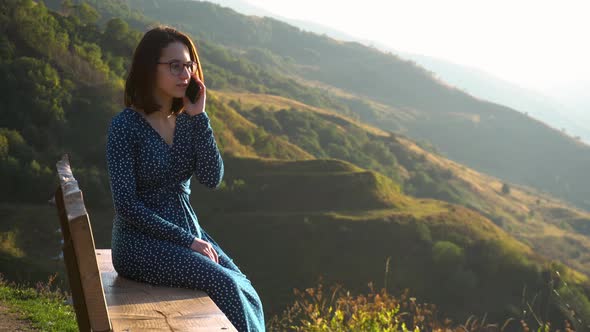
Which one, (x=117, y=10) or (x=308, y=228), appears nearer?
(x=308, y=228)

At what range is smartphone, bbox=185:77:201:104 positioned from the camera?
3775mm

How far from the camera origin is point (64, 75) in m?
56.3

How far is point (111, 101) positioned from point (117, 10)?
3943 inches

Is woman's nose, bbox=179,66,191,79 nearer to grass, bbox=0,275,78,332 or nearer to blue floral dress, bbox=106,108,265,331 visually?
blue floral dress, bbox=106,108,265,331

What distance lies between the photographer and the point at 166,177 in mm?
3611

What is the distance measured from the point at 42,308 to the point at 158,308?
5.64 m

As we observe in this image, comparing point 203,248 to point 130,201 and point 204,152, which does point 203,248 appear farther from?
point 204,152

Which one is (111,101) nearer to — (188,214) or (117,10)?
(188,214)

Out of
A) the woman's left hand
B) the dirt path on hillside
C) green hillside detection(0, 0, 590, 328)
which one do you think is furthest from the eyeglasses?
green hillside detection(0, 0, 590, 328)

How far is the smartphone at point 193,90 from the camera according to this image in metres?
3.78

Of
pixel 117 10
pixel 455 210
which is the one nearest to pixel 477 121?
pixel 117 10

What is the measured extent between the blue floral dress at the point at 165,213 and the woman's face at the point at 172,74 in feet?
0.58

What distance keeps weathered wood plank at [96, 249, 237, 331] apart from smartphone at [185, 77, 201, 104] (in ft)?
3.58

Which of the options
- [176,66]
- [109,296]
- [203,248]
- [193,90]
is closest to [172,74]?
[176,66]
